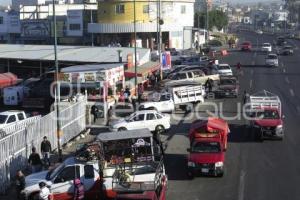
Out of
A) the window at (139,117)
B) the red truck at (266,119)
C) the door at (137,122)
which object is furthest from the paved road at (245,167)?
the window at (139,117)

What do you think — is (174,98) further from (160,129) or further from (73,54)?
(73,54)

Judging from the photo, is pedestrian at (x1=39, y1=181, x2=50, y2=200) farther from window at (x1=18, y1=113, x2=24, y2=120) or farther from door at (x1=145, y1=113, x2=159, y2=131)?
window at (x1=18, y1=113, x2=24, y2=120)

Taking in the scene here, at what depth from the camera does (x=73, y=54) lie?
60625mm

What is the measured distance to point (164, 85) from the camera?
1880 inches

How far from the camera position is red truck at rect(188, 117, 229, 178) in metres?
23.5

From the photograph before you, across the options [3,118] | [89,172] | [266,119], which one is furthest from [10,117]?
[266,119]

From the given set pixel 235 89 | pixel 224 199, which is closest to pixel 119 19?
pixel 235 89

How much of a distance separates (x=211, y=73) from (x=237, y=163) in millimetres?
27963

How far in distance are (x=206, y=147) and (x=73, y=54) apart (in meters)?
38.4

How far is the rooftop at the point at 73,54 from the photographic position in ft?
188

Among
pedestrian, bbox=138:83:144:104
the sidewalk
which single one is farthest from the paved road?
pedestrian, bbox=138:83:144:104

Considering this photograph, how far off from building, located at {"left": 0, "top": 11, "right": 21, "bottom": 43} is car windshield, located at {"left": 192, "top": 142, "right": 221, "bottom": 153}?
271 feet

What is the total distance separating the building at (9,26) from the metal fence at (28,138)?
72.3 meters

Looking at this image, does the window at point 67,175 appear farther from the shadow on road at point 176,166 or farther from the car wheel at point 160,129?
the car wheel at point 160,129
